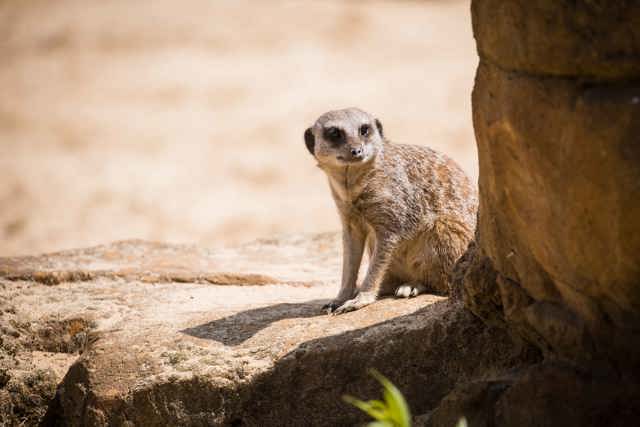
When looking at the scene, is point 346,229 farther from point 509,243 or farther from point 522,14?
point 522,14

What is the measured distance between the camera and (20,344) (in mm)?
4527

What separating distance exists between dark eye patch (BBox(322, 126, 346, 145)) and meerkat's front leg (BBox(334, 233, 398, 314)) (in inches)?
21.2

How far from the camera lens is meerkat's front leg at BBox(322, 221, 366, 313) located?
4453mm

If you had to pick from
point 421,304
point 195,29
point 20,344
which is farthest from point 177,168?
point 421,304

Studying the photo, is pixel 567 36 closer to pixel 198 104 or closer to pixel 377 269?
pixel 377 269

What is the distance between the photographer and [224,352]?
3795 mm

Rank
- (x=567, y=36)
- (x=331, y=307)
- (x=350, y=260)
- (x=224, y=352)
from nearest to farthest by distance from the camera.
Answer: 1. (x=567, y=36)
2. (x=224, y=352)
3. (x=331, y=307)
4. (x=350, y=260)

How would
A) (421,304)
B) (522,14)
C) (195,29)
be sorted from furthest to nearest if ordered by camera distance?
(195,29) → (421,304) → (522,14)

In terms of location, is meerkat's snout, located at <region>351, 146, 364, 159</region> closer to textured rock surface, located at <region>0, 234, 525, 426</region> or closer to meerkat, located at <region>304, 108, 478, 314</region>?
meerkat, located at <region>304, 108, 478, 314</region>

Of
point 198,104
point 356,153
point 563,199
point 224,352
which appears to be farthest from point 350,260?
point 198,104

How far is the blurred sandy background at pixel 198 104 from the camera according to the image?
1055cm

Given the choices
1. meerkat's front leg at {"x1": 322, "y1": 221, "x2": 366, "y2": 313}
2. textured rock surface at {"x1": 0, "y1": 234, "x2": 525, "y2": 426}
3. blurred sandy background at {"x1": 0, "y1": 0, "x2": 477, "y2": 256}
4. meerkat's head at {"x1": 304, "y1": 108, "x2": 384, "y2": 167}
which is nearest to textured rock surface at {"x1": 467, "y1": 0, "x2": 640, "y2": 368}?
textured rock surface at {"x1": 0, "y1": 234, "x2": 525, "y2": 426}

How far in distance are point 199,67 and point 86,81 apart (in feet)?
6.59

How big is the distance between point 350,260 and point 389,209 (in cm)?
35
